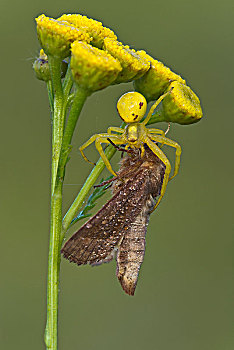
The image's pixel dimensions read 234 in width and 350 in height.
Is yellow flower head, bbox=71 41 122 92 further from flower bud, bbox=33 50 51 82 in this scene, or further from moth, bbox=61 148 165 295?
moth, bbox=61 148 165 295

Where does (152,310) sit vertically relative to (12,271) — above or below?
below

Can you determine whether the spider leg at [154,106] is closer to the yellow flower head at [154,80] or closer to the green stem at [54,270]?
the yellow flower head at [154,80]

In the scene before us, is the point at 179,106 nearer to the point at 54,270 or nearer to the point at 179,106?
the point at 179,106

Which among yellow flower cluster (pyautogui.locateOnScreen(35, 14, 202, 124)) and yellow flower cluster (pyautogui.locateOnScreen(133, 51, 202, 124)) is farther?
yellow flower cluster (pyautogui.locateOnScreen(133, 51, 202, 124))

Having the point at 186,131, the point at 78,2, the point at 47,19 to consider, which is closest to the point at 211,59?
the point at 186,131

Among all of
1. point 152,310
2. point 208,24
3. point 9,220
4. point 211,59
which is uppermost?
point 208,24

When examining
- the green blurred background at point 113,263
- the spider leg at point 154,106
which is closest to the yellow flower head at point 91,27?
the spider leg at point 154,106

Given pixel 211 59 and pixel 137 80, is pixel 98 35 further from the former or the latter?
pixel 211 59

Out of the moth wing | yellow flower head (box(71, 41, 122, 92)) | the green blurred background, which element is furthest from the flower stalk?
the green blurred background
